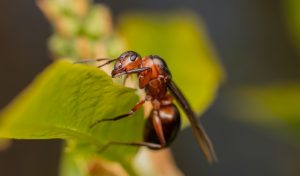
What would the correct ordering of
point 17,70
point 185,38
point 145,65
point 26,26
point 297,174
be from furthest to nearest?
point 26,26 < point 17,70 < point 297,174 < point 185,38 < point 145,65

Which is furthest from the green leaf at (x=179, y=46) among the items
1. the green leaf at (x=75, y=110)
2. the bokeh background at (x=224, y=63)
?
the bokeh background at (x=224, y=63)

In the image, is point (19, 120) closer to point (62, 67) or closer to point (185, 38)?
point (62, 67)

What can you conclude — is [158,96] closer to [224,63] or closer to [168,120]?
[168,120]

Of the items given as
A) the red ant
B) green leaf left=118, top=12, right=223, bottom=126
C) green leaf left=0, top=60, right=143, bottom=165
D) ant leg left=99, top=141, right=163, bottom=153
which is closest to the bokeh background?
green leaf left=118, top=12, right=223, bottom=126

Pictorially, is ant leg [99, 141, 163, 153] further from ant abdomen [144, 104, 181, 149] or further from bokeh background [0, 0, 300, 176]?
bokeh background [0, 0, 300, 176]

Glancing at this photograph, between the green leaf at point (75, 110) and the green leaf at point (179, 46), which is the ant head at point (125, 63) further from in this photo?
the green leaf at point (179, 46)

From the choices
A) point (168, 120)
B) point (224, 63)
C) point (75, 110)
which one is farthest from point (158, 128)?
point (224, 63)

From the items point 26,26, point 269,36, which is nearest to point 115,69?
point 269,36
